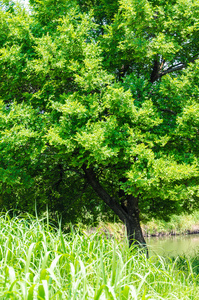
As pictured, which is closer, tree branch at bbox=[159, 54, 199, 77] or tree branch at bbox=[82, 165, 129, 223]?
tree branch at bbox=[159, 54, 199, 77]

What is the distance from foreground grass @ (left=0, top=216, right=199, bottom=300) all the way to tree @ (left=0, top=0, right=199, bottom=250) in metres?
2.68

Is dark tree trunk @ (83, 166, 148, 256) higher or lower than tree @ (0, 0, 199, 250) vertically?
lower

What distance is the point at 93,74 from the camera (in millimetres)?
7059

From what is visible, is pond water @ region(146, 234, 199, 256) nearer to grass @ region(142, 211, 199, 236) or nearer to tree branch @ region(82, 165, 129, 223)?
grass @ region(142, 211, 199, 236)

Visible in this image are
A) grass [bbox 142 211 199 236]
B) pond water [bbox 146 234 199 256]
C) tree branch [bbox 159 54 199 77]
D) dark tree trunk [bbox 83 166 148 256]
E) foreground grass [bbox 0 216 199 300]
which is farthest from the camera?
grass [bbox 142 211 199 236]

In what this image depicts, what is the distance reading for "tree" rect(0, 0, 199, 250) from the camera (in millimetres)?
6688

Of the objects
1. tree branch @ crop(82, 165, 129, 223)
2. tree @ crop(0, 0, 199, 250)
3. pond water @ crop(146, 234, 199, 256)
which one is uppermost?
tree @ crop(0, 0, 199, 250)

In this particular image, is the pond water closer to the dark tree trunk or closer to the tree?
the dark tree trunk

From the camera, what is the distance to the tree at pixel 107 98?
21.9 ft

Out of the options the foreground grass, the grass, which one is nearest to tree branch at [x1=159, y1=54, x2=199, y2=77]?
the foreground grass

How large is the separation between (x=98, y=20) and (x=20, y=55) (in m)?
3.42

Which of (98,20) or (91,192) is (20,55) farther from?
(91,192)

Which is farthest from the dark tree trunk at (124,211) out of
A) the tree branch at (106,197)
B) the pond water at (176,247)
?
the pond water at (176,247)

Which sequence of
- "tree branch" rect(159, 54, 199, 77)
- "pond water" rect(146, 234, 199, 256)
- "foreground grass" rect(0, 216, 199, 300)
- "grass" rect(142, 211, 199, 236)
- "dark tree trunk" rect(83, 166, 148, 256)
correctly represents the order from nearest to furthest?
1. "foreground grass" rect(0, 216, 199, 300)
2. "tree branch" rect(159, 54, 199, 77)
3. "dark tree trunk" rect(83, 166, 148, 256)
4. "pond water" rect(146, 234, 199, 256)
5. "grass" rect(142, 211, 199, 236)
